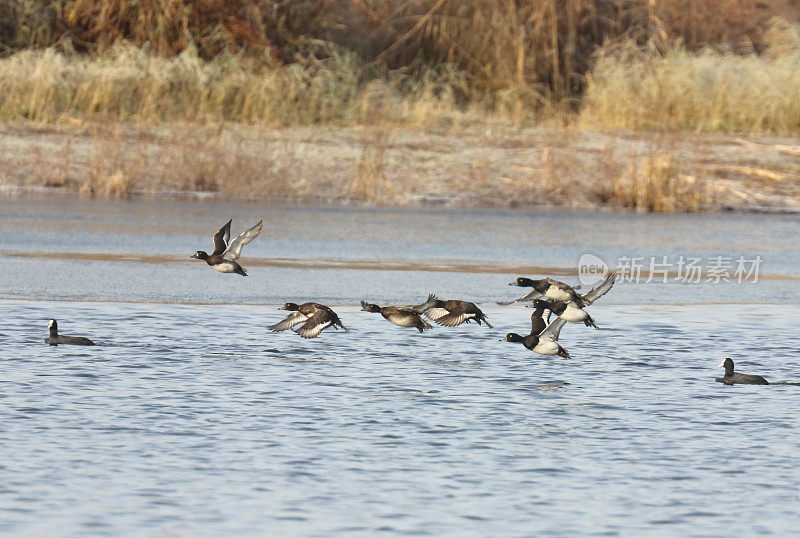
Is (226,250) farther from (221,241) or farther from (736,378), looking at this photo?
(736,378)

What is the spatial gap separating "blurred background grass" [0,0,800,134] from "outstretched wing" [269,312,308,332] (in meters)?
15.7

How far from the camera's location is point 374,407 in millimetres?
8406

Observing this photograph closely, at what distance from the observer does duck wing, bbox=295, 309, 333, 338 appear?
1035 centimetres

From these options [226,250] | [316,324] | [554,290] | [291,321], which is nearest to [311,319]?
[316,324]

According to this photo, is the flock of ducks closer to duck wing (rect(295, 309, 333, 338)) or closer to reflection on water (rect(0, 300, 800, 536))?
duck wing (rect(295, 309, 333, 338))

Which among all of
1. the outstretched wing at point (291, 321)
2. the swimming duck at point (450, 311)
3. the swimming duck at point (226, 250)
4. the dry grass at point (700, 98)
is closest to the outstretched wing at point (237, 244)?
the swimming duck at point (226, 250)

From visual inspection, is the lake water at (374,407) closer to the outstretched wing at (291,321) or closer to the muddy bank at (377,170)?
the outstretched wing at (291,321)

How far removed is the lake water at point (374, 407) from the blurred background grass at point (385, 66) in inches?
449

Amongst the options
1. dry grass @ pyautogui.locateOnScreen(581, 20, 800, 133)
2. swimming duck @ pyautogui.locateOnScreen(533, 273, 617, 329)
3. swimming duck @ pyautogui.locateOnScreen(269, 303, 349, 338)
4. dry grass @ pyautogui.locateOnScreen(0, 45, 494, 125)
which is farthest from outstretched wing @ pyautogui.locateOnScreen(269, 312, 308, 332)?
dry grass @ pyautogui.locateOnScreen(581, 20, 800, 133)

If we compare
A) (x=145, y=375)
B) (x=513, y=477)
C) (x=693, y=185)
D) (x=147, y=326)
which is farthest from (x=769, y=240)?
(x=513, y=477)

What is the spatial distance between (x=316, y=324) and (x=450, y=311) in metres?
0.91

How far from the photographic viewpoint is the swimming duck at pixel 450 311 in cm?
1034

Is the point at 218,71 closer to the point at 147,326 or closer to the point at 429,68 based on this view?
the point at 429,68

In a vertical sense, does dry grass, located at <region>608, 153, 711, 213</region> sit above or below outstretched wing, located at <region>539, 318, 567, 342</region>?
above
